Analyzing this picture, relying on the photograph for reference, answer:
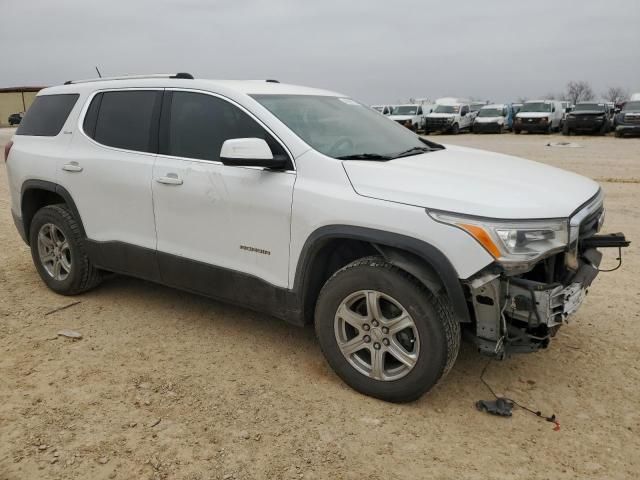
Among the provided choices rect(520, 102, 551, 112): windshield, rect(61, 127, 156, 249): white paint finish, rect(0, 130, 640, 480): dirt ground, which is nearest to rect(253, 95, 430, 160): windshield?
rect(61, 127, 156, 249): white paint finish

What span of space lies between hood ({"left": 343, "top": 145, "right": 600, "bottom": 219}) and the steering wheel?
10.1 inches

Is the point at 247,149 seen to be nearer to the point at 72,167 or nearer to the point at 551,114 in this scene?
the point at 72,167

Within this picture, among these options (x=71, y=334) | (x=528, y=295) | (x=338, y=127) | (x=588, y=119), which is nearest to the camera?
(x=528, y=295)

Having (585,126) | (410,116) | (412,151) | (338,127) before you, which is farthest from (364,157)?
(410,116)

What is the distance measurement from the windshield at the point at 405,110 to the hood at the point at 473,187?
28.4 meters

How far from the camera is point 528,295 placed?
2867 mm

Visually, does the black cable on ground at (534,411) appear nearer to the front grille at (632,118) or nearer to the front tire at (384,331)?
the front tire at (384,331)

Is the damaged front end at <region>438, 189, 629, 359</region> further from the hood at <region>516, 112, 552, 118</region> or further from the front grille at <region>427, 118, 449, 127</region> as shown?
the front grille at <region>427, 118, 449, 127</region>

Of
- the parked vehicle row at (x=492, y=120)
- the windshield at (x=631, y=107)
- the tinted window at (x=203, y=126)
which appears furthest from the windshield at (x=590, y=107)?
the tinted window at (x=203, y=126)

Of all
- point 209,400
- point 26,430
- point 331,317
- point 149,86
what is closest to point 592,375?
point 331,317

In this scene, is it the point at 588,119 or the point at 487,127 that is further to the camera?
the point at 487,127

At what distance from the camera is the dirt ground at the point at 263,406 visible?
8.85 feet

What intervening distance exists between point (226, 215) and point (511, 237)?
178cm

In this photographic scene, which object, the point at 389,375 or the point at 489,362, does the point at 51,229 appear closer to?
the point at 389,375
